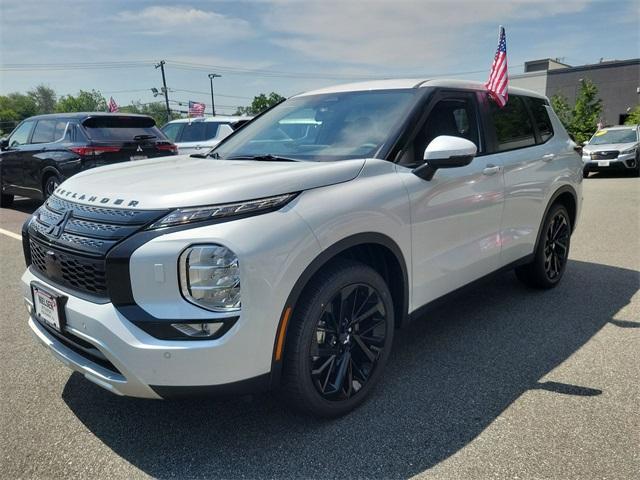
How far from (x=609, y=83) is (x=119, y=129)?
39942mm

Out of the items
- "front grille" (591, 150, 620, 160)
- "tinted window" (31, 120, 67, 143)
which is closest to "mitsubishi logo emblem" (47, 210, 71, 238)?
"tinted window" (31, 120, 67, 143)

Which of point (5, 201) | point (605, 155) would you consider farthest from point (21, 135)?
point (605, 155)

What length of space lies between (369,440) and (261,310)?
2.98 ft

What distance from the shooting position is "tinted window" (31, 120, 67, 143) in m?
8.80

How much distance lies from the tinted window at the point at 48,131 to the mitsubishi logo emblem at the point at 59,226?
22.9ft

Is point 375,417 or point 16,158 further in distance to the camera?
point 16,158

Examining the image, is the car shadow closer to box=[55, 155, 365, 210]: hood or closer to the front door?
the front door

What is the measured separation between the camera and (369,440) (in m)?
2.56

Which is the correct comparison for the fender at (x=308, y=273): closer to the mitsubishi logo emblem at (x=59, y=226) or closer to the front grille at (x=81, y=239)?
the front grille at (x=81, y=239)

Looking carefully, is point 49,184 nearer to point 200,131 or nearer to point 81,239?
point 200,131

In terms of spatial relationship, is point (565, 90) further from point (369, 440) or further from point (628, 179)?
point (369, 440)

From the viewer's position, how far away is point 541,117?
15.3 feet

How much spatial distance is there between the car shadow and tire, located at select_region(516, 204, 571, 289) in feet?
2.42

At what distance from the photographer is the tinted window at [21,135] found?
9.86 m
